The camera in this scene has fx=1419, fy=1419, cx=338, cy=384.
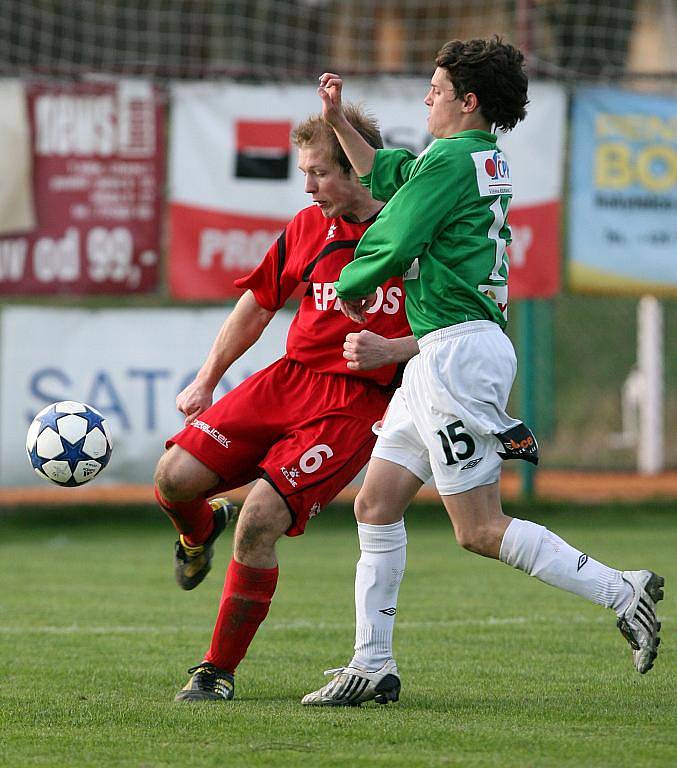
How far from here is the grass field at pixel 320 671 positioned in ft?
13.1

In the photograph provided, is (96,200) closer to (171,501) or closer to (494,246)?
(171,501)

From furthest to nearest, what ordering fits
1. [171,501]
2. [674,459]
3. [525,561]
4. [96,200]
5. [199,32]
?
[199,32] < [674,459] < [96,200] < [171,501] < [525,561]

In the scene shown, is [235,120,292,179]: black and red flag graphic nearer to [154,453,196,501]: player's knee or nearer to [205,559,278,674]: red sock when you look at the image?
[154,453,196,501]: player's knee

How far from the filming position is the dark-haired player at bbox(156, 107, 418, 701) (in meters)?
4.98

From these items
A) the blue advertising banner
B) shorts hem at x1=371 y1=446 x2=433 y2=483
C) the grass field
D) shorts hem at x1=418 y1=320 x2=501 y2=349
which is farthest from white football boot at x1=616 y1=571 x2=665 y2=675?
the blue advertising banner

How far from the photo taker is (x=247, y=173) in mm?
10891

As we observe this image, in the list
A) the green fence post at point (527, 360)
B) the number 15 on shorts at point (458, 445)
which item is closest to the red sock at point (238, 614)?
the number 15 on shorts at point (458, 445)

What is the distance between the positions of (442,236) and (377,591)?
1.25m

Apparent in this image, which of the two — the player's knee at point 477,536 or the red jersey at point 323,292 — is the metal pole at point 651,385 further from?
the player's knee at point 477,536

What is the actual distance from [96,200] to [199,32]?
6.71m

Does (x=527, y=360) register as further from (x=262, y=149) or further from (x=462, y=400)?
(x=462, y=400)

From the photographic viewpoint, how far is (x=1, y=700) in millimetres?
4762

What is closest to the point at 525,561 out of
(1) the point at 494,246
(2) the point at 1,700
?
(1) the point at 494,246

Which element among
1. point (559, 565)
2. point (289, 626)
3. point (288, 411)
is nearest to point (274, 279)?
point (288, 411)
